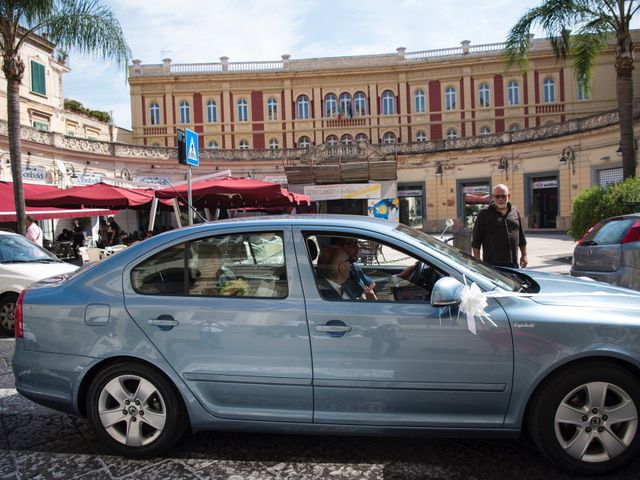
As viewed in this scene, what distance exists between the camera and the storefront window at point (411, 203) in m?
37.0

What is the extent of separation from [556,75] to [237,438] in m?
46.8

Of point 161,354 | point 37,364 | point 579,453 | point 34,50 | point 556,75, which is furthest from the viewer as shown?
point 556,75

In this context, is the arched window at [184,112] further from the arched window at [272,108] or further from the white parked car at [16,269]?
the white parked car at [16,269]

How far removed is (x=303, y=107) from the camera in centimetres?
4644

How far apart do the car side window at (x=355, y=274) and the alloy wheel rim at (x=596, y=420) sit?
1.05m

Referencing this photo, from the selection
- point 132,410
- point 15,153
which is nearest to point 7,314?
point 132,410

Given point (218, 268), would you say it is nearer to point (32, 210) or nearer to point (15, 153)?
point (15, 153)

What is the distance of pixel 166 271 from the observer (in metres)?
3.41

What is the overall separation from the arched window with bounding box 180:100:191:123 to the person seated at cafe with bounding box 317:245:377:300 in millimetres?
46174

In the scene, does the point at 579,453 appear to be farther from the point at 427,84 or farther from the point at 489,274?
the point at 427,84

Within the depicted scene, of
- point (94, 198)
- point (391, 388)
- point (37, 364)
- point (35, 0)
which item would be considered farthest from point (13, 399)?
point (35, 0)

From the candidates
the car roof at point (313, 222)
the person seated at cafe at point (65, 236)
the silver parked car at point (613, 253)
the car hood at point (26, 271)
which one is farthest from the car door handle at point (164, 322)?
the person seated at cafe at point (65, 236)

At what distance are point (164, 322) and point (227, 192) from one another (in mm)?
8438

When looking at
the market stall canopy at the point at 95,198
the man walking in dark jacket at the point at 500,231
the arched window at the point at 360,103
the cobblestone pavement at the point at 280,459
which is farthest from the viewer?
the arched window at the point at 360,103
